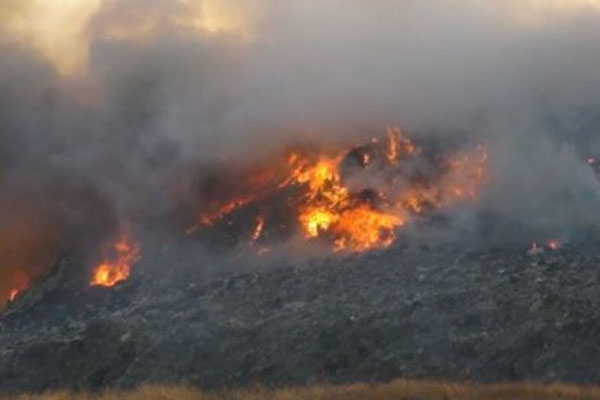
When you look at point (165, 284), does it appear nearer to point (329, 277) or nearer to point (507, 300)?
point (329, 277)

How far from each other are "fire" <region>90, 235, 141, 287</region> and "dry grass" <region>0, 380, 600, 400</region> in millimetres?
11162

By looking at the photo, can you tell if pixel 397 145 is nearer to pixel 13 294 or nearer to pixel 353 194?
pixel 353 194

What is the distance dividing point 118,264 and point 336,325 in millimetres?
14054

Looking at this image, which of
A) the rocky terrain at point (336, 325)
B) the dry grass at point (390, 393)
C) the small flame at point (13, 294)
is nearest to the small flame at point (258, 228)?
the rocky terrain at point (336, 325)

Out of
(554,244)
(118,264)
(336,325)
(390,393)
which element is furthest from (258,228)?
(390,393)

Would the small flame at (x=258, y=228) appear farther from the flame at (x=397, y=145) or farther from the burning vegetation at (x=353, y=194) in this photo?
the flame at (x=397, y=145)

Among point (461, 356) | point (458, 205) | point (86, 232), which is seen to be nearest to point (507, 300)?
point (461, 356)

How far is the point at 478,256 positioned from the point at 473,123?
9942 millimetres

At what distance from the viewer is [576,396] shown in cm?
2250

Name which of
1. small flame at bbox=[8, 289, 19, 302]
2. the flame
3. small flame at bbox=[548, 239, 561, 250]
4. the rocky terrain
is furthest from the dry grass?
the flame

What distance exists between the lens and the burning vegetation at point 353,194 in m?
36.1

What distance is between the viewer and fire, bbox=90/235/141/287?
38312 millimetres

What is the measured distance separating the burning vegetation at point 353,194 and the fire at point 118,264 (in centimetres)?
280

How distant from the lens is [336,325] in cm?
2861
